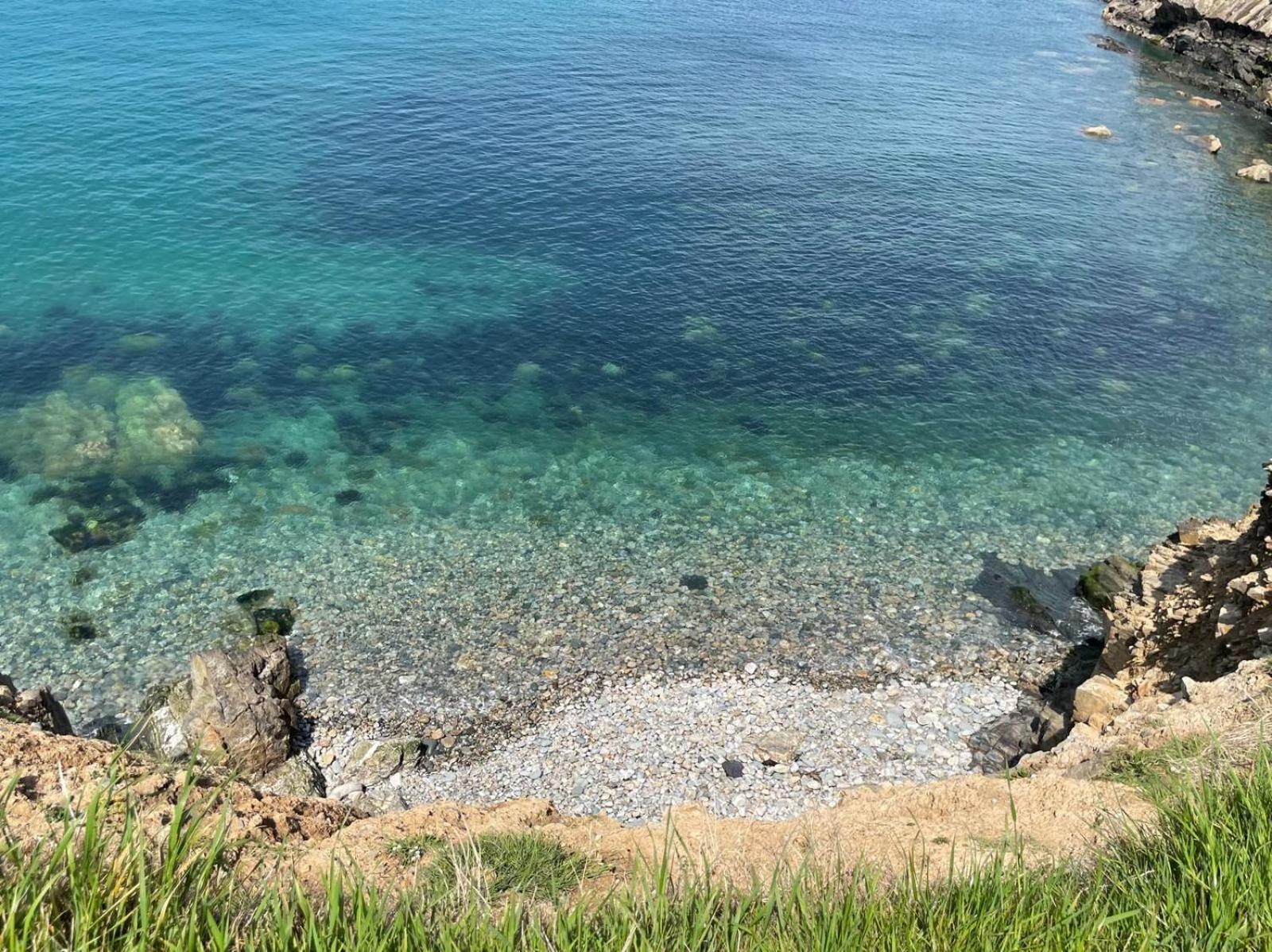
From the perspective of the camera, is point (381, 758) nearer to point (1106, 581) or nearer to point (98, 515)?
point (98, 515)

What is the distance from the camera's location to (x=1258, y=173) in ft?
276

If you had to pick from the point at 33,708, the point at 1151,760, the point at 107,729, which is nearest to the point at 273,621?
the point at 107,729

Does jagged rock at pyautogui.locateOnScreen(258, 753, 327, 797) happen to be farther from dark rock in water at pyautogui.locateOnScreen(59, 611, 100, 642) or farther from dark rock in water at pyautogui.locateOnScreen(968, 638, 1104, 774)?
dark rock in water at pyautogui.locateOnScreen(968, 638, 1104, 774)

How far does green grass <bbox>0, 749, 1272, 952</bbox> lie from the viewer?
9055 millimetres

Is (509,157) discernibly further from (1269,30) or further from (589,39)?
(1269,30)

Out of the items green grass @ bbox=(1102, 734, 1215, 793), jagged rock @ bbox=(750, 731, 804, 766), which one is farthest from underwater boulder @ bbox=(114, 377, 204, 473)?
green grass @ bbox=(1102, 734, 1215, 793)

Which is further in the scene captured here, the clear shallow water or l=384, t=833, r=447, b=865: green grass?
the clear shallow water

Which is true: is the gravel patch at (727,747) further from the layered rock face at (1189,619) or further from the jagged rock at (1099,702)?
the layered rock face at (1189,619)

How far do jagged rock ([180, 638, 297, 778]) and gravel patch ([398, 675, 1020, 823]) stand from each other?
16.9ft

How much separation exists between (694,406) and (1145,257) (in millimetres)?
42411

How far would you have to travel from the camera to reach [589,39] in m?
120

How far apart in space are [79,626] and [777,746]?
1167 inches

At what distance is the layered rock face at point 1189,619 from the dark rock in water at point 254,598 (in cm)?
3325

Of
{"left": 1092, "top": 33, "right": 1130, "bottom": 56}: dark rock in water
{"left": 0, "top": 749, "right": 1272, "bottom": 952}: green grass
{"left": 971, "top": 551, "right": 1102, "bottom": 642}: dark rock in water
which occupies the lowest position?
{"left": 971, "top": 551, "right": 1102, "bottom": 642}: dark rock in water
